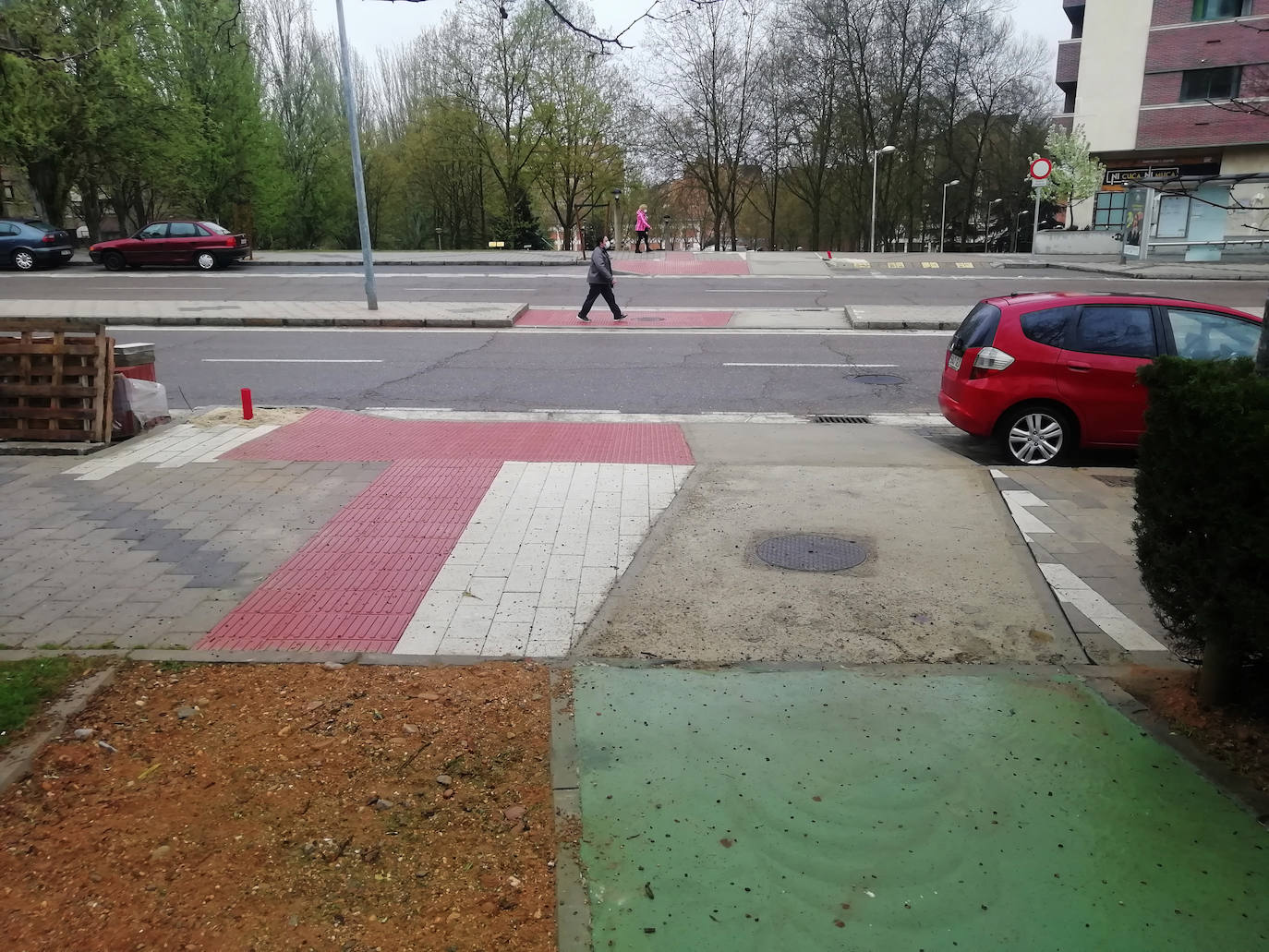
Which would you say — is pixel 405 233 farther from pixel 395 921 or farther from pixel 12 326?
pixel 395 921

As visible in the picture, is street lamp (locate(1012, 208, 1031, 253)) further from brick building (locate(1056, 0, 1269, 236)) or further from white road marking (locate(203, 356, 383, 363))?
white road marking (locate(203, 356, 383, 363))

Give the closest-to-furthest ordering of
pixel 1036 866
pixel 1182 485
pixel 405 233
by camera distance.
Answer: pixel 1036 866
pixel 1182 485
pixel 405 233

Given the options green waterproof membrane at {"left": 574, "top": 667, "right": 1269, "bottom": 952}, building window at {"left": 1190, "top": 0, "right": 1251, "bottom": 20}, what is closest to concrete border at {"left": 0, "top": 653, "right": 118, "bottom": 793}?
green waterproof membrane at {"left": 574, "top": 667, "right": 1269, "bottom": 952}

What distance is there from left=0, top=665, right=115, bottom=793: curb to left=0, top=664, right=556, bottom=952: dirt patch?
55 millimetres

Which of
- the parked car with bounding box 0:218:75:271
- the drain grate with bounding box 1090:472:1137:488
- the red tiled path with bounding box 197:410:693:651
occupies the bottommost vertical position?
the drain grate with bounding box 1090:472:1137:488

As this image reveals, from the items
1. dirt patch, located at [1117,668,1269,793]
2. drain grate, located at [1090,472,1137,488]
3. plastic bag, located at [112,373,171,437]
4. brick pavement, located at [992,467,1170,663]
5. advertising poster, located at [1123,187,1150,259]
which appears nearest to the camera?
dirt patch, located at [1117,668,1269,793]

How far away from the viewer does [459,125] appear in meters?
50.1

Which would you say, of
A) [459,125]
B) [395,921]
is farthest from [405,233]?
[395,921]

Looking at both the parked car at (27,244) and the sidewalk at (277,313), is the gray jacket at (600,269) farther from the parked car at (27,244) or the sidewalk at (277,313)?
the parked car at (27,244)

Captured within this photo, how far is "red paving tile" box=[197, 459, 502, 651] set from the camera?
5230 mm

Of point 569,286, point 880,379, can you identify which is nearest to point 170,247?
point 569,286

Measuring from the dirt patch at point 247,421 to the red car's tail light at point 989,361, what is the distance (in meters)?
Result: 7.38

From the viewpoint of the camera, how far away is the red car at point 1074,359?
8.74 meters

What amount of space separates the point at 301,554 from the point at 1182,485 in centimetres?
529
